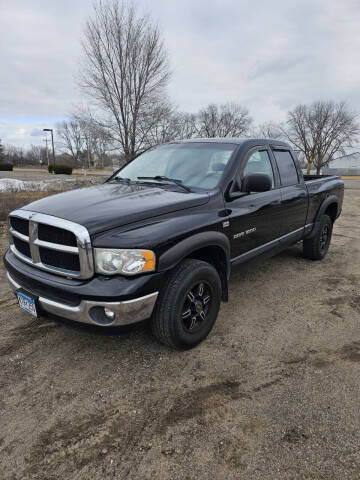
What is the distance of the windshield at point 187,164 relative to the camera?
10.3ft

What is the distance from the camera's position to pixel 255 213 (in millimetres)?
3352

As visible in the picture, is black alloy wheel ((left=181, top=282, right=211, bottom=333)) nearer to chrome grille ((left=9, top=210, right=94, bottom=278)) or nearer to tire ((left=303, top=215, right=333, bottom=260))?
chrome grille ((left=9, top=210, right=94, bottom=278))

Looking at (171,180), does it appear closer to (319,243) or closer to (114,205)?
(114,205)

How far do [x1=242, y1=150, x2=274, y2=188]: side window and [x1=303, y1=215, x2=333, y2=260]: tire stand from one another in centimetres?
171

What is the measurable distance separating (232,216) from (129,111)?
13106mm

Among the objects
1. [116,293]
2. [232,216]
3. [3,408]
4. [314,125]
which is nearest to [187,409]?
[116,293]

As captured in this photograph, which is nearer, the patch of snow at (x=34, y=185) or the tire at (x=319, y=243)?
the tire at (x=319, y=243)

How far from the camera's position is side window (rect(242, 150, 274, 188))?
3354mm

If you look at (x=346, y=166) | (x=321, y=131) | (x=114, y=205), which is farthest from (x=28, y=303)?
(x=346, y=166)

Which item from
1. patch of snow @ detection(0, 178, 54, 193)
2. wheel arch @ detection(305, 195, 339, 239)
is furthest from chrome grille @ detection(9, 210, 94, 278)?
patch of snow @ detection(0, 178, 54, 193)

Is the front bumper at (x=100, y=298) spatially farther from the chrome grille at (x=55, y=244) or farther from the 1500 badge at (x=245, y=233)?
the 1500 badge at (x=245, y=233)

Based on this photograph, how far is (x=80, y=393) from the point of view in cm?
227

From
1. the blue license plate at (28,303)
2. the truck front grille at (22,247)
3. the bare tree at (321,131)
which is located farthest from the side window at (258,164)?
the bare tree at (321,131)

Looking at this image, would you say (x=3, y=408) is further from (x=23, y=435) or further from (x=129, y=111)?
(x=129, y=111)
